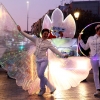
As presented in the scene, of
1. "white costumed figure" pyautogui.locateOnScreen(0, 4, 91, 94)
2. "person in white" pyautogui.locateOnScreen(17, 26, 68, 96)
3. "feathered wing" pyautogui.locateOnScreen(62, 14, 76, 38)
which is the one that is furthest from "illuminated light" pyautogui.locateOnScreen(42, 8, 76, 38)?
"person in white" pyautogui.locateOnScreen(17, 26, 68, 96)

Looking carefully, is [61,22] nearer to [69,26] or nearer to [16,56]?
[69,26]

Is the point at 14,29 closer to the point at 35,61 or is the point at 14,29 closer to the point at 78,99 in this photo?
the point at 35,61

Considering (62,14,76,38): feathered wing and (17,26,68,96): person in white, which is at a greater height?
(62,14,76,38): feathered wing

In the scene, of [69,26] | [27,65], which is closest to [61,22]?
[69,26]

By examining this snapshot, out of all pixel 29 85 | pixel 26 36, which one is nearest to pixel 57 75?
pixel 29 85

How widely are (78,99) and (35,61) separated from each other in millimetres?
1783

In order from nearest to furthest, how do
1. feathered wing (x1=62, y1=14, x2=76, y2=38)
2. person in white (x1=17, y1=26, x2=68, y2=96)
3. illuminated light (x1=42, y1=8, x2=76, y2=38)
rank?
1. person in white (x1=17, y1=26, x2=68, y2=96)
2. illuminated light (x1=42, y1=8, x2=76, y2=38)
3. feathered wing (x1=62, y1=14, x2=76, y2=38)

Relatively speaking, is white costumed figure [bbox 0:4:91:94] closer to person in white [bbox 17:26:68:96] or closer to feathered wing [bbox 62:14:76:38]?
person in white [bbox 17:26:68:96]

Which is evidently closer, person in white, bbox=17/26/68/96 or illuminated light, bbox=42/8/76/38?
person in white, bbox=17/26/68/96

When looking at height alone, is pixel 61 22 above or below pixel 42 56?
above

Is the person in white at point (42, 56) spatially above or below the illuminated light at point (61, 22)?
below

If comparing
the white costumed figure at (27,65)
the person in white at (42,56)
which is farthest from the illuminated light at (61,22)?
the person in white at (42,56)

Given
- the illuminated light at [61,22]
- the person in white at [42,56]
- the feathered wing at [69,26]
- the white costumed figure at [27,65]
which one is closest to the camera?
the person in white at [42,56]

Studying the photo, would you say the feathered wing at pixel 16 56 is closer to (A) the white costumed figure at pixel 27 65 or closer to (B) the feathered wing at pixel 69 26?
(A) the white costumed figure at pixel 27 65
